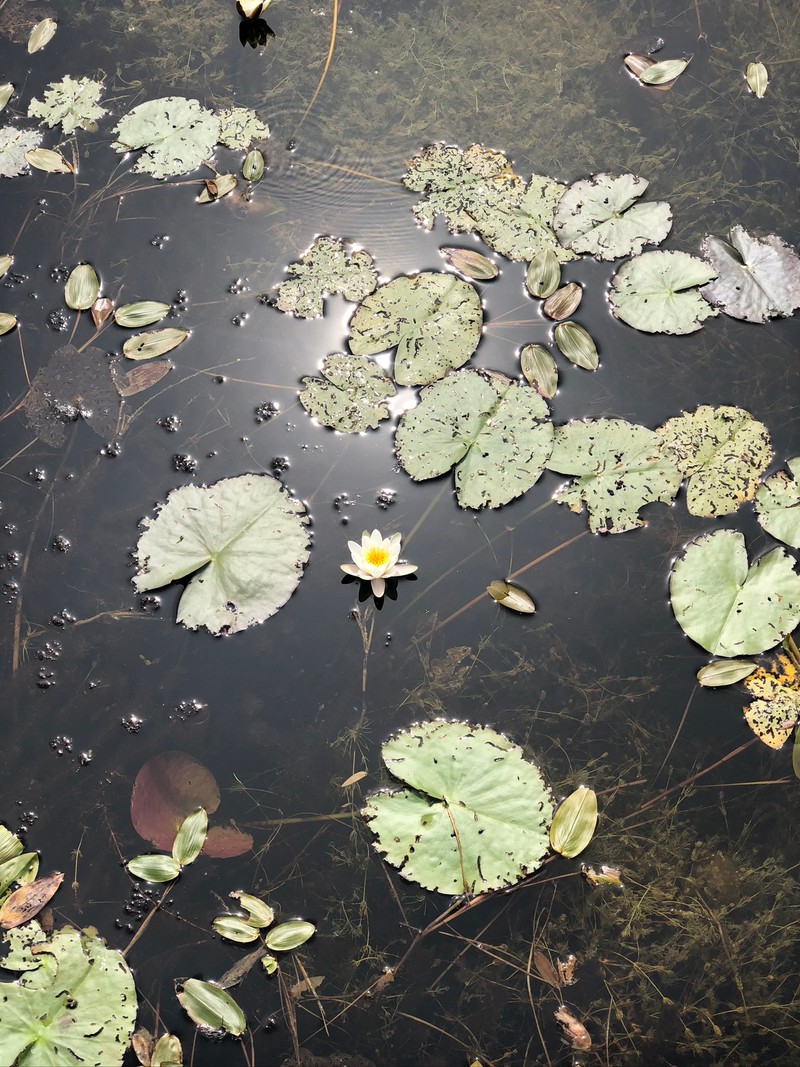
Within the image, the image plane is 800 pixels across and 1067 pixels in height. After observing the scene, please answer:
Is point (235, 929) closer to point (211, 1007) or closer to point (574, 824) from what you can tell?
point (211, 1007)

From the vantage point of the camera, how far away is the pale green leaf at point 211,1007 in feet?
6.25

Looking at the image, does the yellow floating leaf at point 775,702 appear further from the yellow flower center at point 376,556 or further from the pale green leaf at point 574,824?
the yellow flower center at point 376,556

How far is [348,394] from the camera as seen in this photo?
7.86 feet

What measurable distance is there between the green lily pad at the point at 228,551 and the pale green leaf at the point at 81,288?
76 centimetres

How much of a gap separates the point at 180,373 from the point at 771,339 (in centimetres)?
176

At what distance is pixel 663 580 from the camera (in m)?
2.23

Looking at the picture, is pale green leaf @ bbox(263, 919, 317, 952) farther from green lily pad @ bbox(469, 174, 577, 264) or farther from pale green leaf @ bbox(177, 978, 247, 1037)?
green lily pad @ bbox(469, 174, 577, 264)

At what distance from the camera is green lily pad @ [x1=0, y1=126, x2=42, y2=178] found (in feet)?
9.11

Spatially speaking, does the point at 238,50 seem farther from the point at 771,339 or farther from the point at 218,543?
the point at 771,339

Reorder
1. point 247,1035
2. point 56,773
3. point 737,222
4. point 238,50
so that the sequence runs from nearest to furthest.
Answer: point 247,1035, point 56,773, point 737,222, point 238,50

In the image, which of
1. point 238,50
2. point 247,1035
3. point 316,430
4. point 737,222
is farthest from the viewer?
point 238,50

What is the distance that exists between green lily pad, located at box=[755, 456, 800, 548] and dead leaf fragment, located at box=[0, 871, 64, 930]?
2.04 metres

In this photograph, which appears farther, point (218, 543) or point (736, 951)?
point (218, 543)

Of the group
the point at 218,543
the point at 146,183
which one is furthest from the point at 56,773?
the point at 146,183
